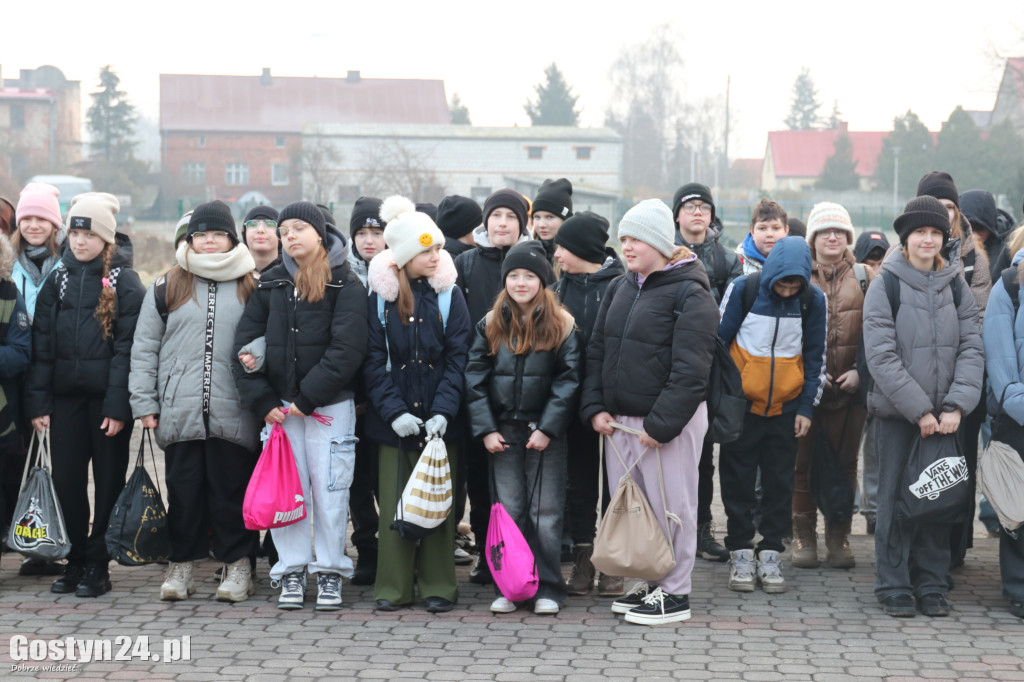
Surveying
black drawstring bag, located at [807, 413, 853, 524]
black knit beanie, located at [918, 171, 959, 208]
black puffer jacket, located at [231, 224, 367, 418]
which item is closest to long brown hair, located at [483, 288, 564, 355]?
black puffer jacket, located at [231, 224, 367, 418]

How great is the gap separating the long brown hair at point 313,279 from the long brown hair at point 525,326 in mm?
868

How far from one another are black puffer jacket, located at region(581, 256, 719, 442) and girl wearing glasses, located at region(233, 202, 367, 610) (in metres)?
1.26

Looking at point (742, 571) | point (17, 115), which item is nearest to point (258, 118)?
point (17, 115)

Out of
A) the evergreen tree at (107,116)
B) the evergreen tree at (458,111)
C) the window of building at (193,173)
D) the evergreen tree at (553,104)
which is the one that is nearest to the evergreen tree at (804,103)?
the evergreen tree at (553,104)

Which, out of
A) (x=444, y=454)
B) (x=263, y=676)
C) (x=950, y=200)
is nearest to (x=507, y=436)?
(x=444, y=454)

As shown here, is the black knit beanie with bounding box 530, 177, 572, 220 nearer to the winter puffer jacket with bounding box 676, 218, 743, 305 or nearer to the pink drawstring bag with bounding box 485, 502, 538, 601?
the winter puffer jacket with bounding box 676, 218, 743, 305

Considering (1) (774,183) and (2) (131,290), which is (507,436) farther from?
(1) (774,183)

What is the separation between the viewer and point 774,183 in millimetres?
73250

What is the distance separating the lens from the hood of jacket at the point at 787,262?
5.50m

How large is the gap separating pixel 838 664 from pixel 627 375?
1.63m

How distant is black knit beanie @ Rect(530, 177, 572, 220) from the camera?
6434mm

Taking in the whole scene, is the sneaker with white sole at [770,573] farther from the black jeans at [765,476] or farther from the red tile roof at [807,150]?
the red tile roof at [807,150]

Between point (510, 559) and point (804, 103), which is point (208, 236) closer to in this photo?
point (510, 559)

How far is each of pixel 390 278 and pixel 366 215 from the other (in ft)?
3.42
